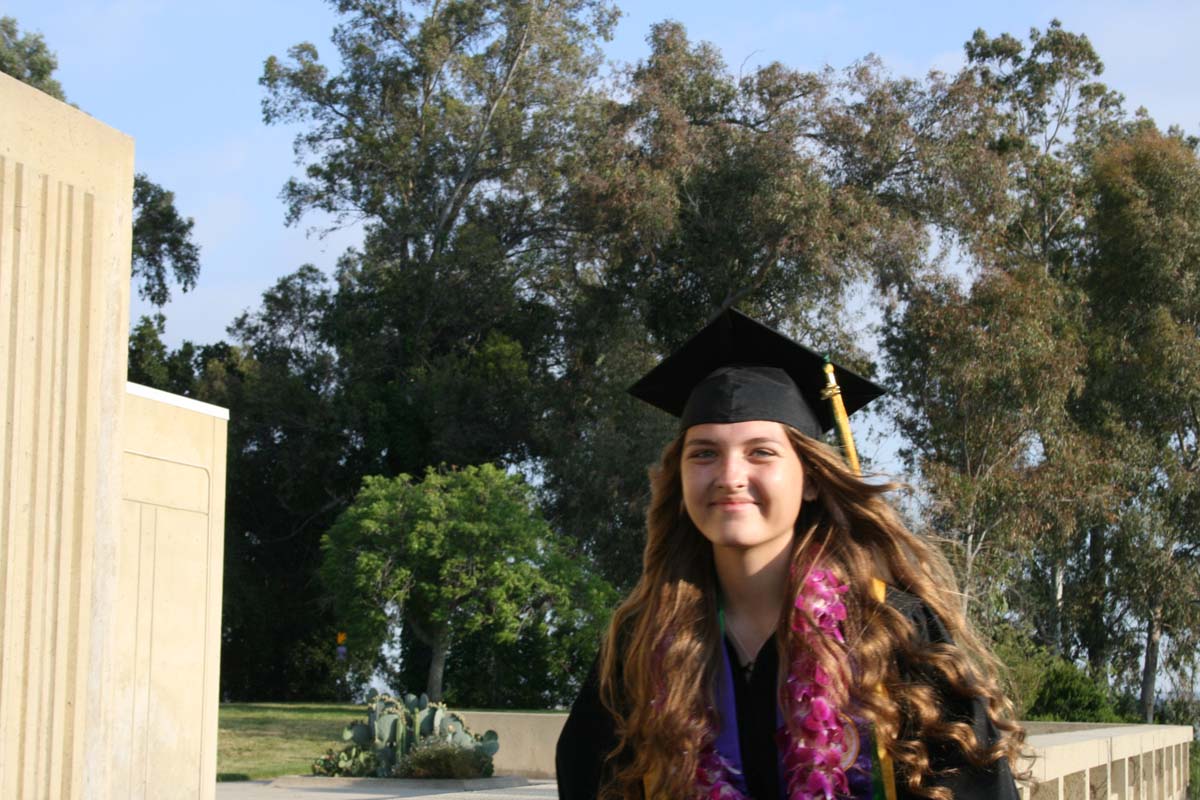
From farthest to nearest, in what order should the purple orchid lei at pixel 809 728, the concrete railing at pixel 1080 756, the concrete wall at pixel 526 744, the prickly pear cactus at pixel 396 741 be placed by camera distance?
the concrete wall at pixel 526 744, the prickly pear cactus at pixel 396 741, the concrete railing at pixel 1080 756, the purple orchid lei at pixel 809 728

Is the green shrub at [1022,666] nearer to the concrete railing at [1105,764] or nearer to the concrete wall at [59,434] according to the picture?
the concrete railing at [1105,764]

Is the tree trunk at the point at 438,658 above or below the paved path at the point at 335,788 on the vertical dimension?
above

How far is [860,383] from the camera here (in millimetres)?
2783

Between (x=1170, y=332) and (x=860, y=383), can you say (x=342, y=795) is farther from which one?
(x=1170, y=332)

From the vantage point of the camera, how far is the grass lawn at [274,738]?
61.2ft

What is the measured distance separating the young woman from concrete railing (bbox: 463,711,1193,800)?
0.83ft

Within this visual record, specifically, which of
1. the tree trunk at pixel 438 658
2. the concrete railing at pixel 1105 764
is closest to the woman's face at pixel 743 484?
the concrete railing at pixel 1105 764

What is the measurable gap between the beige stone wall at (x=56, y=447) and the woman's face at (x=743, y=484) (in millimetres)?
4379

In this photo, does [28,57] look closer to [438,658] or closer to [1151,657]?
[438,658]

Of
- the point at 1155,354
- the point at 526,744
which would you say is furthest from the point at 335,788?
the point at 1155,354

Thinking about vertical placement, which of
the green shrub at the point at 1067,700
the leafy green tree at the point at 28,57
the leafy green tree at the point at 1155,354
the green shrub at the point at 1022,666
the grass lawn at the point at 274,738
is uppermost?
the leafy green tree at the point at 28,57

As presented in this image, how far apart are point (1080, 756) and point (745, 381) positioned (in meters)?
5.42

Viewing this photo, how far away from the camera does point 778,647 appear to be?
2.34m

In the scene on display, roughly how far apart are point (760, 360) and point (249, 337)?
107 ft
